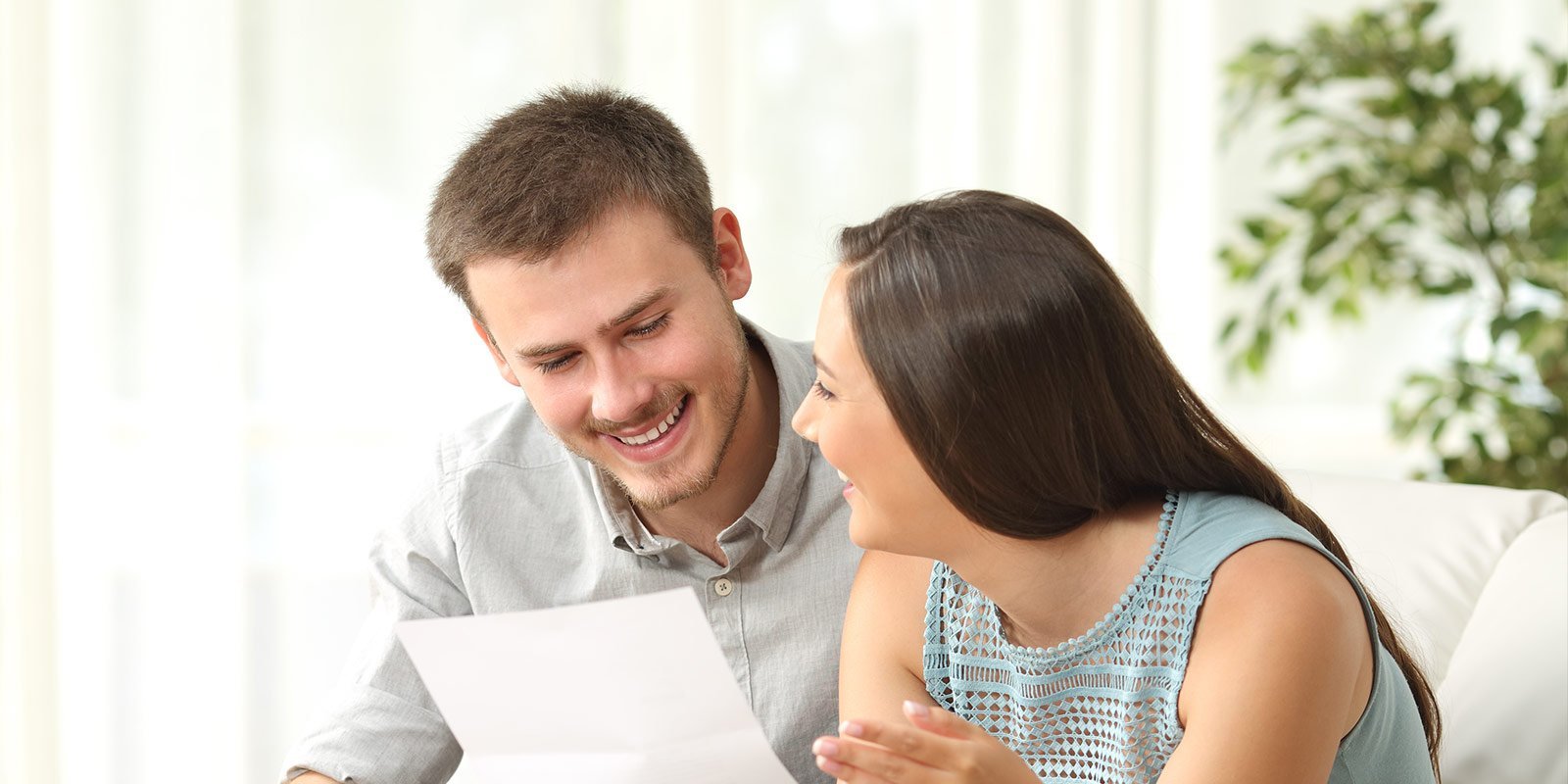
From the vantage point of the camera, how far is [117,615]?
3.04 metres

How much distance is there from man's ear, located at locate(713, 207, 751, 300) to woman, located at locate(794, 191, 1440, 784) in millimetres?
348

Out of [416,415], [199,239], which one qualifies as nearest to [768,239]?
[416,415]

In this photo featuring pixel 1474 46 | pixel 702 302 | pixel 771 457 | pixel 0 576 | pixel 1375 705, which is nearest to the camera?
pixel 1375 705

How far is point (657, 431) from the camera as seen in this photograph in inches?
59.7

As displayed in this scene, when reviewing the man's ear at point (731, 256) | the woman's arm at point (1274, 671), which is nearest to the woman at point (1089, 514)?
the woman's arm at point (1274, 671)

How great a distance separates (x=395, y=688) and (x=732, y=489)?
419 mm

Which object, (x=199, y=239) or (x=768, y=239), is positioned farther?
(x=768, y=239)

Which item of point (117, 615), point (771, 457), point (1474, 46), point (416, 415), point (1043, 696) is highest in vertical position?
point (1474, 46)

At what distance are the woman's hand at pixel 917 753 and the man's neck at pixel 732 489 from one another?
1.96ft

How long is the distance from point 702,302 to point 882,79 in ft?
6.24

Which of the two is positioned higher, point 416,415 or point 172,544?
point 416,415

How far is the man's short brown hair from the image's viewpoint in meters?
1.45

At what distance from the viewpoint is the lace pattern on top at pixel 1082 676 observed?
124 cm

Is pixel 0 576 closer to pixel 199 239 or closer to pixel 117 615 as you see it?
pixel 117 615
